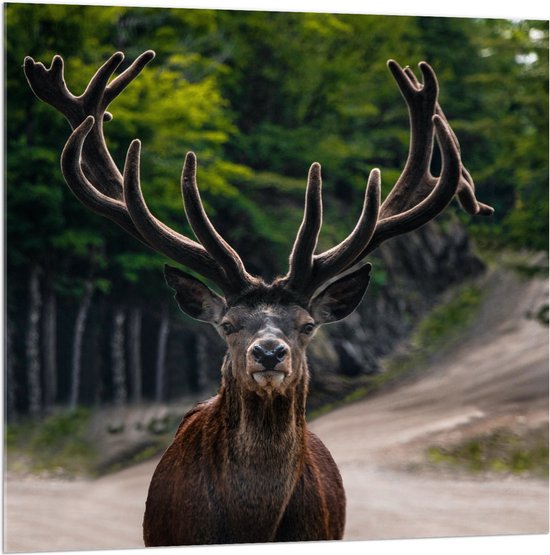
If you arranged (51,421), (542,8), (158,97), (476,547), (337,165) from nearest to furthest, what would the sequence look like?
(476,547)
(542,8)
(51,421)
(158,97)
(337,165)

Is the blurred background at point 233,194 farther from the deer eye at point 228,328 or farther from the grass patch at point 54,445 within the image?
the deer eye at point 228,328

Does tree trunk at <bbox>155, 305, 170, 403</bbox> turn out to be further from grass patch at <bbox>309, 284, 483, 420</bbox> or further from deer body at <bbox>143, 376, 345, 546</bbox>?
deer body at <bbox>143, 376, 345, 546</bbox>

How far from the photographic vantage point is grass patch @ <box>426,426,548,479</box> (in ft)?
30.0

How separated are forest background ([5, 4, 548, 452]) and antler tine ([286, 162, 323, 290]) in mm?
4702

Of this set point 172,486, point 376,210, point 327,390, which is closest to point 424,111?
point 376,210

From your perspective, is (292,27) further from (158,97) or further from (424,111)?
(424,111)

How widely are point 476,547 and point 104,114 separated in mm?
3280

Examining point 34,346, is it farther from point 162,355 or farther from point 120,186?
point 120,186

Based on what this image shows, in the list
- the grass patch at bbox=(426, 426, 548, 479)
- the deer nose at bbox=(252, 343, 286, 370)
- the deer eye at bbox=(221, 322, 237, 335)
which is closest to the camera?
the deer nose at bbox=(252, 343, 286, 370)

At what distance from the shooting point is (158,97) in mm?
9922

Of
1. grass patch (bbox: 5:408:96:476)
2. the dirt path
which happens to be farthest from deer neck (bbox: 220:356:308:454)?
grass patch (bbox: 5:408:96:476)

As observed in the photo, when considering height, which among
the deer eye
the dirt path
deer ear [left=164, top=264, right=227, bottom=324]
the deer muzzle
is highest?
deer ear [left=164, top=264, right=227, bottom=324]

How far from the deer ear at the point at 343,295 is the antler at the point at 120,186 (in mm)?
292

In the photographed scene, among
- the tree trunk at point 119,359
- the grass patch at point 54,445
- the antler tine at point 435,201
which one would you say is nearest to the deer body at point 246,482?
the antler tine at point 435,201
